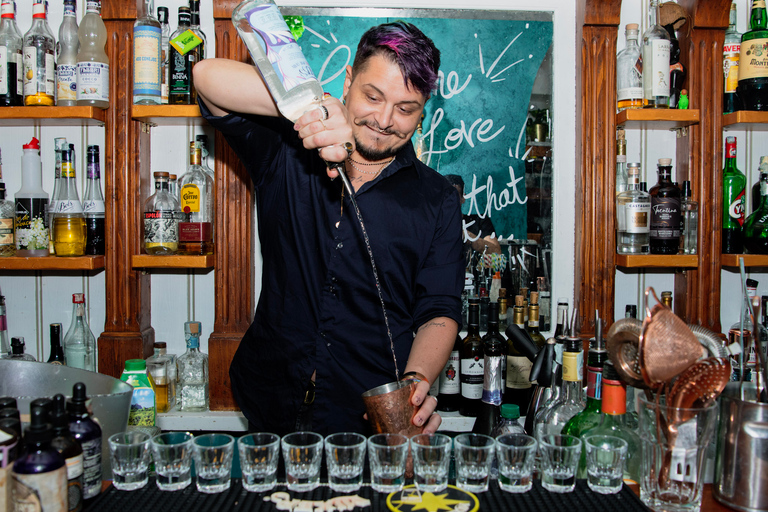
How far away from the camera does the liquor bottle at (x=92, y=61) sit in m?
1.92

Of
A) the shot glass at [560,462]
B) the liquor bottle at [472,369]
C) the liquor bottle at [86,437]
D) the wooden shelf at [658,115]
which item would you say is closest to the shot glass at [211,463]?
the liquor bottle at [86,437]

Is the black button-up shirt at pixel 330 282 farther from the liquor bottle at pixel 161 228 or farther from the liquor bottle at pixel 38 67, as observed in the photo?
the liquor bottle at pixel 38 67

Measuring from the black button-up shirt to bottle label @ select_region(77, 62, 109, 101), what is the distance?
0.72 meters

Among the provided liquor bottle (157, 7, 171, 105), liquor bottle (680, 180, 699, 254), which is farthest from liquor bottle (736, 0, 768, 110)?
liquor bottle (157, 7, 171, 105)

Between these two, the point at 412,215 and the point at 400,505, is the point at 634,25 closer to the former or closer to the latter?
the point at 412,215

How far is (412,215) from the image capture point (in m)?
1.61

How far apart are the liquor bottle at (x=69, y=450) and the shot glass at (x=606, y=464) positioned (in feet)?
2.48

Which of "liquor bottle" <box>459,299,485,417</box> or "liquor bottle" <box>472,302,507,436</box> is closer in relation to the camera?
"liquor bottle" <box>472,302,507,436</box>

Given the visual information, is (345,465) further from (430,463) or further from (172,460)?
(172,460)

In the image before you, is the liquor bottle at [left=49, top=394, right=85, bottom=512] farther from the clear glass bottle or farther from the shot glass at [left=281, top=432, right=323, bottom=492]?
the clear glass bottle

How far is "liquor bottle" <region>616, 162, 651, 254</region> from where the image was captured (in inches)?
77.2

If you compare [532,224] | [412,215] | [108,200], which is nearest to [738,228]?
[532,224]

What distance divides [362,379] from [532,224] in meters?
0.97

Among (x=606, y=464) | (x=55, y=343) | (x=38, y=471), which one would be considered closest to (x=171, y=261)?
(x=55, y=343)
